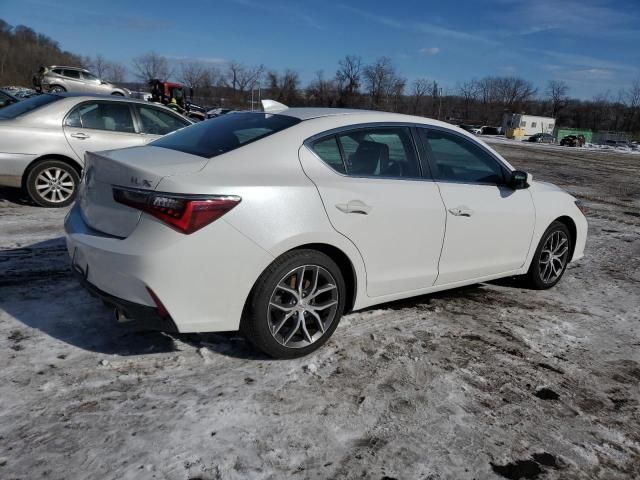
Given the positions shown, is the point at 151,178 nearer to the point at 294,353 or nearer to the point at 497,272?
the point at 294,353

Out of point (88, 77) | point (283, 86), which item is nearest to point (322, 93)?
point (283, 86)

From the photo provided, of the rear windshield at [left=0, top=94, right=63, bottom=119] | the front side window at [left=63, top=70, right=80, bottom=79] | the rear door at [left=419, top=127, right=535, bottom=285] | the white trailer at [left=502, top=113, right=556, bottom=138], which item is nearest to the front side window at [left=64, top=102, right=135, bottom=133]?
the rear windshield at [left=0, top=94, right=63, bottom=119]

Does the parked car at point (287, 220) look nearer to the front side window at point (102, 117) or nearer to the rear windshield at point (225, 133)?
the rear windshield at point (225, 133)

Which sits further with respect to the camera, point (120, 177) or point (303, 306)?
point (303, 306)

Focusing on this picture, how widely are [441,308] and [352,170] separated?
1.62 meters

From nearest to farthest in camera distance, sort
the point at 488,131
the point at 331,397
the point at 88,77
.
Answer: the point at 331,397, the point at 88,77, the point at 488,131

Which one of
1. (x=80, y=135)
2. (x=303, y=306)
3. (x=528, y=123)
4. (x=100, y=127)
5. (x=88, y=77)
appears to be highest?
(x=528, y=123)

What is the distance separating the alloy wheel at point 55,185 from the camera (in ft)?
22.9

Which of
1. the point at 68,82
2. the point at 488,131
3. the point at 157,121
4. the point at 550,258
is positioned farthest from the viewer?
the point at 488,131

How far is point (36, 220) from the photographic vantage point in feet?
20.9

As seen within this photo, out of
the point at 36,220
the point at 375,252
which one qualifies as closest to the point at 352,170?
the point at 375,252

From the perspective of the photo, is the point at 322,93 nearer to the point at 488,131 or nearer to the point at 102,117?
the point at 488,131

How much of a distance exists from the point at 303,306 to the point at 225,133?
4.28 feet

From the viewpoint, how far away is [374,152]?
3.75m
